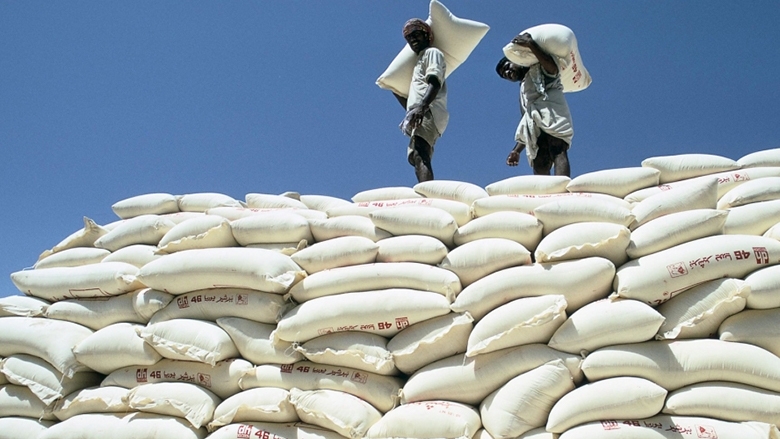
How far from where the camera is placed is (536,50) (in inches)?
144

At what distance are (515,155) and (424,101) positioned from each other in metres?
0.90

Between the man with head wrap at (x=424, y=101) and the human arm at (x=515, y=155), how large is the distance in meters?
0.61

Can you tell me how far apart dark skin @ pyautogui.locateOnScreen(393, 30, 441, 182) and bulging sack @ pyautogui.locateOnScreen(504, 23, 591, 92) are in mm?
505

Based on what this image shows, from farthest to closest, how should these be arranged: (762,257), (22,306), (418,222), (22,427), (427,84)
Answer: (427,84) → (22,306) → (418,222) → (22,427) → (762,257)

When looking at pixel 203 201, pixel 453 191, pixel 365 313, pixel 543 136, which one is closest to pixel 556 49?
pixel 543 136

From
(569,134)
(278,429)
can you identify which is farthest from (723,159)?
(278,429)

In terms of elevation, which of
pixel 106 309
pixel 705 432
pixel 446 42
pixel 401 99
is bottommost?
pixel 705 432

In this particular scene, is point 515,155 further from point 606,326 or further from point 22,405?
point 22,405

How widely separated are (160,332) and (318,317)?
715 millimetres

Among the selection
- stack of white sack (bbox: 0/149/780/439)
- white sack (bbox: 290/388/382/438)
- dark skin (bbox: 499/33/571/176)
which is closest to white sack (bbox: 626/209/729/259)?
stack of white sack (bbox: 0/149/780/439)

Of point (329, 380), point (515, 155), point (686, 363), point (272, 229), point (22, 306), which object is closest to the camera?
point (686, 363)

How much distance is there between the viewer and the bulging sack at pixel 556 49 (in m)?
3.69

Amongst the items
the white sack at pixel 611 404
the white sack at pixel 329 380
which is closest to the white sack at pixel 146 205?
the white sack at pixel 329 380

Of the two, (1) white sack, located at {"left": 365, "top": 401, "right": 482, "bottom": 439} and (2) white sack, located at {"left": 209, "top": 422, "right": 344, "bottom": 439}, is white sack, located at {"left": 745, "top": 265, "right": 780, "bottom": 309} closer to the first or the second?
(1) white sack, located at {"left": 365, "top": 401, "right": 482, "bottom": 439}
